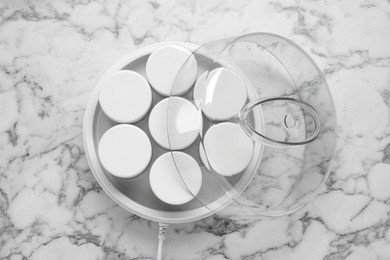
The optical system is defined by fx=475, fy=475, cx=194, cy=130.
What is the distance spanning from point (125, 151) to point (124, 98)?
0.08 m

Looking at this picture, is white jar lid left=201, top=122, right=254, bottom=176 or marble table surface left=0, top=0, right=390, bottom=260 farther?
marble table surface left=0, top=0, right=390, bottom=260

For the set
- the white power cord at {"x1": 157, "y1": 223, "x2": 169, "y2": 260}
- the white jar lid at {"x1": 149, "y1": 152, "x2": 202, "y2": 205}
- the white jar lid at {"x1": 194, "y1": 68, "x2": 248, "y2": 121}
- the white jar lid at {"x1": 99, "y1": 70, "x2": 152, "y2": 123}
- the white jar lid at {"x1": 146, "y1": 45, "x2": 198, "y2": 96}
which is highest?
the white jar lid at {"x1": 194, "y1": 68, "x2": 248, "y2": 121}

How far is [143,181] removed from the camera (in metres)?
0.70

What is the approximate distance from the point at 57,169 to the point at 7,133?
10 centimetres

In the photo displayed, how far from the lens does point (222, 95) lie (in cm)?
58

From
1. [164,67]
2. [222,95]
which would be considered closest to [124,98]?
[164,67]

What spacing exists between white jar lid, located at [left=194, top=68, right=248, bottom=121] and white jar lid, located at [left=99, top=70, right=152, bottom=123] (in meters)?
0.13

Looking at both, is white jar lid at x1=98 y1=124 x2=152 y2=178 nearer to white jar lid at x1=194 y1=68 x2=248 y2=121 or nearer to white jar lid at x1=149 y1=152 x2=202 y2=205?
white jar lid at x1=149 y1=152 x2=202 y2=205

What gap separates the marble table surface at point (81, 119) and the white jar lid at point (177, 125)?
0.48ft

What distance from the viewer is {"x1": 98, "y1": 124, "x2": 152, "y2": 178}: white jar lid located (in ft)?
2.23

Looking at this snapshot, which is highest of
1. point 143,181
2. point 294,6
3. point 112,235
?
point 294,6

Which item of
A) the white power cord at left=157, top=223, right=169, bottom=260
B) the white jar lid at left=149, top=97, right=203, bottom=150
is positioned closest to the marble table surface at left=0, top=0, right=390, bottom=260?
the white power cord at left=157, top=223, right=169, bottom=260

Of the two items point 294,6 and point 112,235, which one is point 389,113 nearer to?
point 294,6

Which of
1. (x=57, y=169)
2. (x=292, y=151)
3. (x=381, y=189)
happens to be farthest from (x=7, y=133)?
(x=381, y=189)
